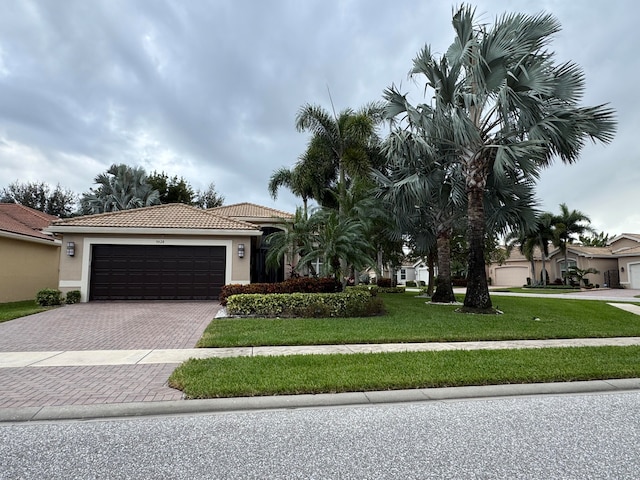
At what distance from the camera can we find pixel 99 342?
25.1 ft

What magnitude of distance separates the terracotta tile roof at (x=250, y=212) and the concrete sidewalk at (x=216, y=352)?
13.0 metres

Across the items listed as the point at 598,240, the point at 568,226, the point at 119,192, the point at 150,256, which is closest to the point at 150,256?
the point at 150,256

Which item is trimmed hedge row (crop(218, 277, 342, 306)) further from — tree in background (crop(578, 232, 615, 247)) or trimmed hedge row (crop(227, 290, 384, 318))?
tree in background (crop(578, 232, 615, 247))

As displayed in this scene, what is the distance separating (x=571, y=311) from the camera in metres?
13.5

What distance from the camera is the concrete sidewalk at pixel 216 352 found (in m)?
6.10

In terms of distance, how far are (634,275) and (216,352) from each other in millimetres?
34183

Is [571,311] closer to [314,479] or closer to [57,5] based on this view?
[314,479]

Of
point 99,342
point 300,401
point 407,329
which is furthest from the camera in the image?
point 407,329

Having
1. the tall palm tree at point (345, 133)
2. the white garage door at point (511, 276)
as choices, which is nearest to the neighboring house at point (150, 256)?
the tall palm tree at point (345, 133)

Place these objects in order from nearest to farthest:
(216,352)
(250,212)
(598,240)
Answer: (216,352), (250,212), (598,240)

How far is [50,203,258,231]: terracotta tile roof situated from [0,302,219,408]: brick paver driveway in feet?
9.93

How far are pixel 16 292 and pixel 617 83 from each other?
24.6 metres

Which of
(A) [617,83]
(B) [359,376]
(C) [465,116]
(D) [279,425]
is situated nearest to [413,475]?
(D) [279,425]

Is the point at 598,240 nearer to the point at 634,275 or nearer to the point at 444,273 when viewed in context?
the point at 634,275
